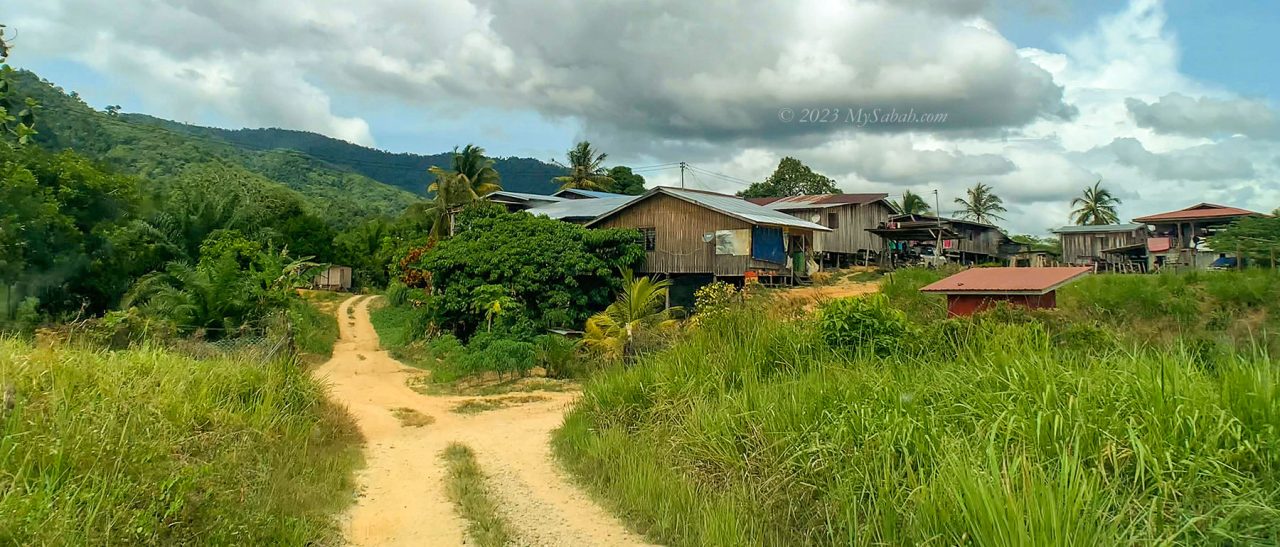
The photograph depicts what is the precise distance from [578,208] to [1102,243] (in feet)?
97.7

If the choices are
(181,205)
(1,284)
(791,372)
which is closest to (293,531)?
(791,372)

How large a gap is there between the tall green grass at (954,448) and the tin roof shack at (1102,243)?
120 ft

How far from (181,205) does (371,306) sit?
43.4ft

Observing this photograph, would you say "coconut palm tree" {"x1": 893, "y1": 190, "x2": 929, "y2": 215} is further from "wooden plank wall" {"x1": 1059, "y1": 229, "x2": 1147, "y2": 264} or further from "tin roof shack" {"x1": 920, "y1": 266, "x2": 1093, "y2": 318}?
"tin roof shack" {"x1": 920, "y1": 266, "x2": 1093, "y2": 318}

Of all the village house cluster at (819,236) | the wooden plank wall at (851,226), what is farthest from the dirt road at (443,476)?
the wooden plank wall at (851,226)

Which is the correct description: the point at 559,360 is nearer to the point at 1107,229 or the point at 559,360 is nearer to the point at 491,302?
the point at 491,302

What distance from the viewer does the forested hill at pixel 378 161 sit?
115 metres

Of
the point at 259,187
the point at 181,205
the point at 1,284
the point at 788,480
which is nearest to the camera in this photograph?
the point at 788,480

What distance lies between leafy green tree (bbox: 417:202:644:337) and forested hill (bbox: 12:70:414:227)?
1355 cm

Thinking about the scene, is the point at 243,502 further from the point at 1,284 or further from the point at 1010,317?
the point at 1,284

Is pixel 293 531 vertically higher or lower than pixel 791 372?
lower

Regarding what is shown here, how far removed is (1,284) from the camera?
1812 cm

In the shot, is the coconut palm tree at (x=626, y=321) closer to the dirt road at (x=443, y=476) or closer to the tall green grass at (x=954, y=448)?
the dirt road at (x=443, y=476)

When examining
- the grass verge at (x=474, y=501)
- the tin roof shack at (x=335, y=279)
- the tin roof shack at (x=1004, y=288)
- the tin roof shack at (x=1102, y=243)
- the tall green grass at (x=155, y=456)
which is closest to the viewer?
the tall green grass at (x=155, y=456)
